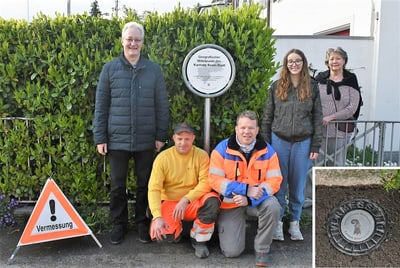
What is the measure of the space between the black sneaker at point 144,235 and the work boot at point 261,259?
3.43 ft

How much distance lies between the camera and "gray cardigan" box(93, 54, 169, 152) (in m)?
3.92

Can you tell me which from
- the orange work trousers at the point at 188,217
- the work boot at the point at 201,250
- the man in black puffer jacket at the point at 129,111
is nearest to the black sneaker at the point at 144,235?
the man in black puffer jacket at the point at 129,111

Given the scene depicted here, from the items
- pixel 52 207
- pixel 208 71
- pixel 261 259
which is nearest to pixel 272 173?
pixel 261 259

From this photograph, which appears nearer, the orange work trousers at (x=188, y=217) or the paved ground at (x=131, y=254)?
the paved ground at (x=131, y=254)

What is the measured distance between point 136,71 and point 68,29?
101 cm

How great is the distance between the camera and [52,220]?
12.9 ft

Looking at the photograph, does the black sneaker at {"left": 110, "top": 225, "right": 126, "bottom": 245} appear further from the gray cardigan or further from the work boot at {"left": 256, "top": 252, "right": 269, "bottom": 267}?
the work boot at {"left": 256, "top": 252, "right": 269, "bottom": 267}

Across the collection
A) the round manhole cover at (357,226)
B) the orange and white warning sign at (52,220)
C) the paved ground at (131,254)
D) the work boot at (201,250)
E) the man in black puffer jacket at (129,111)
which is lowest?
the paved ground at (131,254)

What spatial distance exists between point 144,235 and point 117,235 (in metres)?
0.25

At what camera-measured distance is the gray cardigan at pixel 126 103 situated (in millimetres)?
3918

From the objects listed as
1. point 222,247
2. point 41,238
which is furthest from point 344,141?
point 41,238

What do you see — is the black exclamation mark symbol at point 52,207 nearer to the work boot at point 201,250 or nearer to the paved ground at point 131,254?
the paved ground at point 131,254

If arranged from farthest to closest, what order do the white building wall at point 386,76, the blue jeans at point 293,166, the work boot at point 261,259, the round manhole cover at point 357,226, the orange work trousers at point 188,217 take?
the white building wall at point 386,76, the blue jeans at point 293,166, the orange work trousers at point 188,217, the work boot at point 261,259, the round manhole cover at point 357,226

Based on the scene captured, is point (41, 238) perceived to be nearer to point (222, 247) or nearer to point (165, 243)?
point (165, 243)
